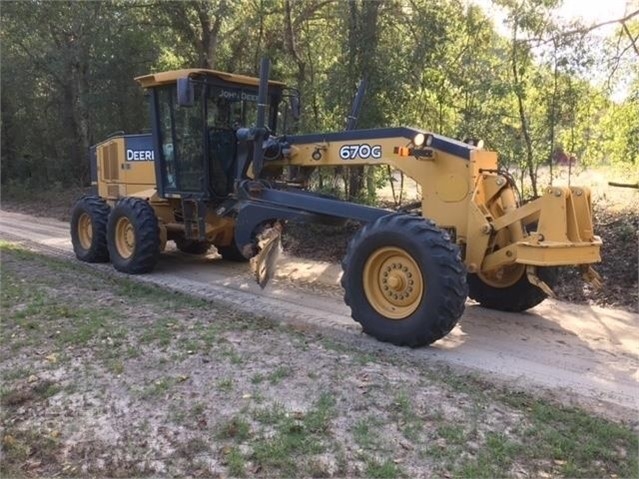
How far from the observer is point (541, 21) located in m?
10.4

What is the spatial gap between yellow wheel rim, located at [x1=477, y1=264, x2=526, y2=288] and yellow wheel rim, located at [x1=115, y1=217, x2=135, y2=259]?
4995 millimetres

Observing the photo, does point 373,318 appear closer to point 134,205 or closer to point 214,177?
point 214,177

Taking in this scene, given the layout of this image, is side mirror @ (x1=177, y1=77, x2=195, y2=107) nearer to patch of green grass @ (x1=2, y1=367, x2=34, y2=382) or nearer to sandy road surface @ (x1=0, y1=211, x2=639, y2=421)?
sandy road surface @ (x1=0, y1=211, x2=639, y2=421)

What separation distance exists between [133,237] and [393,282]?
15.0ft

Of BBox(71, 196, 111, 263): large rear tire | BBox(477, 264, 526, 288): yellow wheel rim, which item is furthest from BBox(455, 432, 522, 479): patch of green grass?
BBox(71, 196, 111, 263): large rear tire

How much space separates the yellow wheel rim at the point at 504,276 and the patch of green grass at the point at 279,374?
2.77 metres

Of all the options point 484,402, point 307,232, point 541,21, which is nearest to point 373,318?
point 484,402

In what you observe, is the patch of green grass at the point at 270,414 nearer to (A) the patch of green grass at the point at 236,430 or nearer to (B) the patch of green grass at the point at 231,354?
(A) the patch of green grass at the point at 236,430

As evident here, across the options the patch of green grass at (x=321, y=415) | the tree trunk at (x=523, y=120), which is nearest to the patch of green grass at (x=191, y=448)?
the patch of green grass at (x=321, y=415)

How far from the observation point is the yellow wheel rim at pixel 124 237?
9125mm

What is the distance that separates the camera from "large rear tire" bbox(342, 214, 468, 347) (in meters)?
5.36

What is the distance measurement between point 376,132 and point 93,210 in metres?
5.25

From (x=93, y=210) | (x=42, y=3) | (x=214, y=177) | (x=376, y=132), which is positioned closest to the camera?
(x=376, y=132)

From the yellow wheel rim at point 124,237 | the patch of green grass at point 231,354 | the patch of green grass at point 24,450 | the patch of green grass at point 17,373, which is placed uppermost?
the yellow wheel rim at point 124,237
